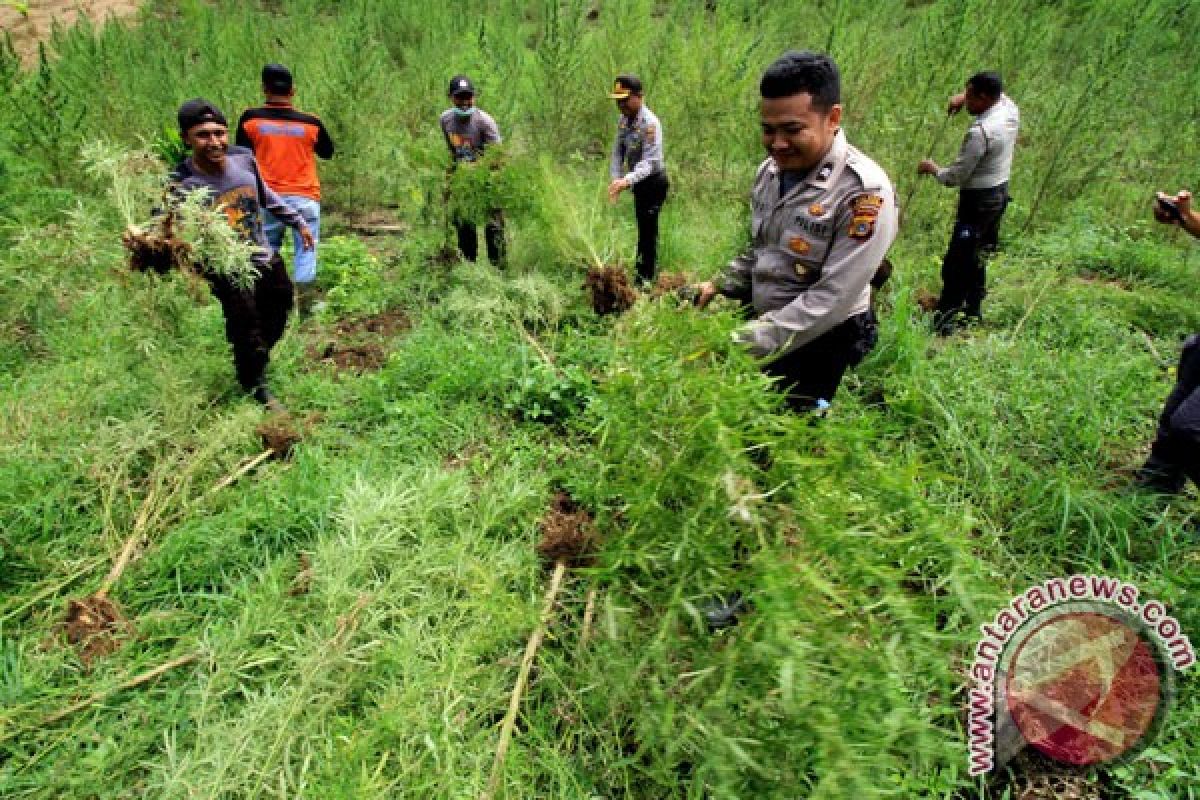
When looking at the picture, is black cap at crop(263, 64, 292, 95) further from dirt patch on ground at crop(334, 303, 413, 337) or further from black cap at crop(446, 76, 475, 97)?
dirt patch on ground at crop(334, 303, 413, 337)

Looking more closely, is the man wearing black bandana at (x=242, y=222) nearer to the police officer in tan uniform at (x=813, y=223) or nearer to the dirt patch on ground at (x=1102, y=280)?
the police officer in tan uniform at (x=813, y=223)

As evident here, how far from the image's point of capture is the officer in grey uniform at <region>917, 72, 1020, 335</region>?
3816mm

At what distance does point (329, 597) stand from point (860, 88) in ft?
22.6

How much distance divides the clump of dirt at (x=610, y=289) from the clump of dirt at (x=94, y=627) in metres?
3.05

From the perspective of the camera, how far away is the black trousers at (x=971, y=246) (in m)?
4.07

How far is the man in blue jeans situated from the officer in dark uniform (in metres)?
4.61

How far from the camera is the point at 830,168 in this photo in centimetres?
188

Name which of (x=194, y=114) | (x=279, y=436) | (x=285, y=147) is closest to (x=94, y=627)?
(x=279, y=436)

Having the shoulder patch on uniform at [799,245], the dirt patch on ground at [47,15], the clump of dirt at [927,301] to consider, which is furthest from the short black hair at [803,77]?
the dirt patch on ground at [47,15]

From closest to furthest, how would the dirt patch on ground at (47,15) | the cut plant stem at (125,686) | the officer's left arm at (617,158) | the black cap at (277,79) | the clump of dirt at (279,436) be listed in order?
the cut plant stem at (125,686), the clump of dirt at (279,436), the black cap at (277,79), the officer's left arm at (617,158), the dirt patch on ground at (47,15)

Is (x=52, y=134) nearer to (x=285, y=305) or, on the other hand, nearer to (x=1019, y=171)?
(x=285, y=305)

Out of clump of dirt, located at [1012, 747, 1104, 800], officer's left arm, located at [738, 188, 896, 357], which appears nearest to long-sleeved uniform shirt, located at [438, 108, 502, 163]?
officer's left arm, located at [738, 188, 896, 357]

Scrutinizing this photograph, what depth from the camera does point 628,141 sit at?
4.65 metres

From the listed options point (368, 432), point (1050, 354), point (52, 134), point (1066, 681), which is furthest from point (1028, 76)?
point (52, 134)
